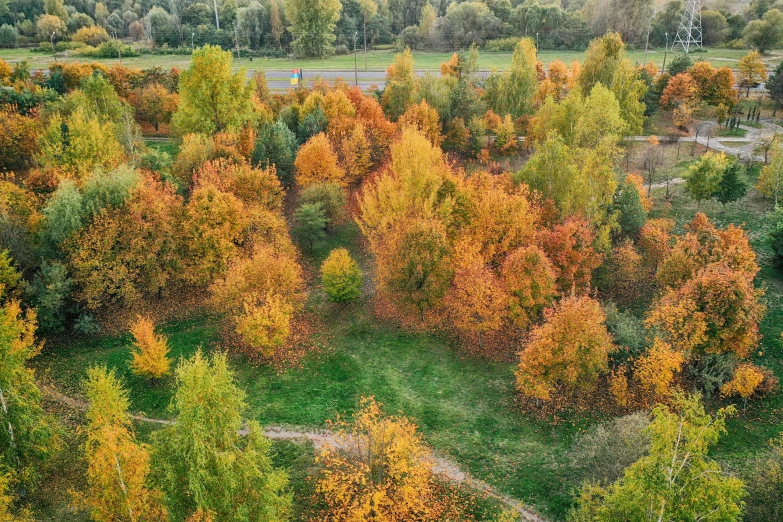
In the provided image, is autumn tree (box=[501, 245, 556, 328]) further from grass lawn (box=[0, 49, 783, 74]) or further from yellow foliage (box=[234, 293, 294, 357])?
grass lawn (box=[0, 49, 783, 74])

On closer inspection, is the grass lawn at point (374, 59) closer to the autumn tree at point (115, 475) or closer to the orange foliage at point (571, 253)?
the orange foliage at point (571, 253)

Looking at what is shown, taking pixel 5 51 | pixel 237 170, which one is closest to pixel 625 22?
pixel 237 170

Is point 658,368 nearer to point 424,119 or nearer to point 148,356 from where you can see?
point 148,356

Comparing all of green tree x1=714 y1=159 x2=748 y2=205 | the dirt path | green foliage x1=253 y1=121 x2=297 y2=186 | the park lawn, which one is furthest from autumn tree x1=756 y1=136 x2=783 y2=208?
the park lawn

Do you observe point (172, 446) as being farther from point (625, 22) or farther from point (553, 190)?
point (625, 22)

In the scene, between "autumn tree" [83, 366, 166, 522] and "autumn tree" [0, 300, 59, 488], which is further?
"autumn tree" [0, 300, 59, 488]
